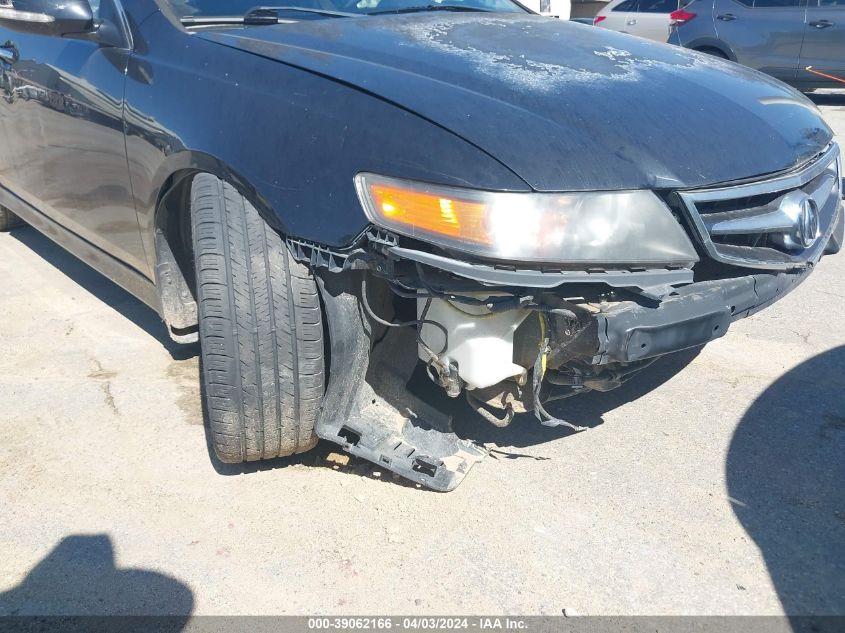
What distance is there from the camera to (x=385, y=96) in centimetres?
207

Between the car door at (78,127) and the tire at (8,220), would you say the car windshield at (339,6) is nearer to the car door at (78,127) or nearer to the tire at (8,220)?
the car door at (78,127)

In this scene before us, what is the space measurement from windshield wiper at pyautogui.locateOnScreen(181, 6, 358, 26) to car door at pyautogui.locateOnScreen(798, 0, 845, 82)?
8514 mm

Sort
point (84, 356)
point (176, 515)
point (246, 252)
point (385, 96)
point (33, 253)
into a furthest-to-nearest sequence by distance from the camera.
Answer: point (33, 253) → point (84, 356) → point (176, 515) → point (246, 252) → point (385, 96)

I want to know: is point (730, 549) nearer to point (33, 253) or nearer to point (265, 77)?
point (265, 77)

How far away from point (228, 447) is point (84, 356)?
1318 mm

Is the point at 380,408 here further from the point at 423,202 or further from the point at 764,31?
the point at 764,31

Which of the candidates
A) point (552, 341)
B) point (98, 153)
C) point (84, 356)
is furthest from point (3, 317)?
point (552, 341)

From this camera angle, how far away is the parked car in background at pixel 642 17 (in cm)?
1071

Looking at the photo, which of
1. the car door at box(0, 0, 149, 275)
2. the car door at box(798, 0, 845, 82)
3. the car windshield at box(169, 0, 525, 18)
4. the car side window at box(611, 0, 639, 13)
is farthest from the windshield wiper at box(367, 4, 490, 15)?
the car side window at box(611, 0, 639, 13)

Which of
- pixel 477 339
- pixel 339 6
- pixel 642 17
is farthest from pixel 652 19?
pixel 477 339

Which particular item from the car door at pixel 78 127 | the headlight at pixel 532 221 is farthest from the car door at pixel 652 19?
the headlight at pixel 532 221

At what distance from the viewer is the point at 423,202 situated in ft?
6.39

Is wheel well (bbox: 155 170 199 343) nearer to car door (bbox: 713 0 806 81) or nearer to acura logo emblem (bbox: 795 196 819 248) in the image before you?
acura logo emblem (bbox: 795 196 819 248)

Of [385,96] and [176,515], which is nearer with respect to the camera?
[385,96]
